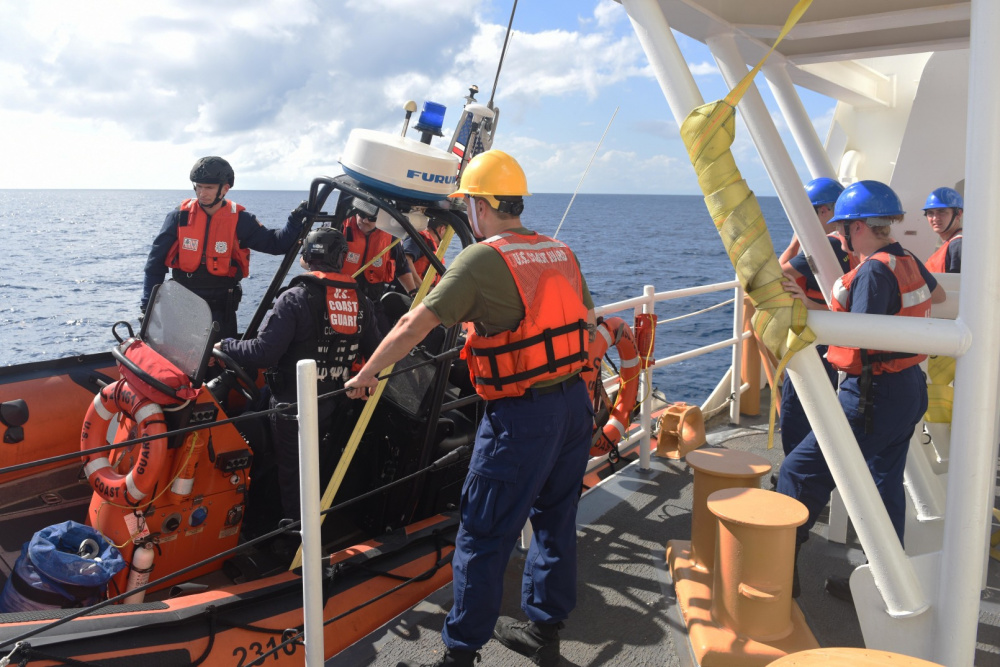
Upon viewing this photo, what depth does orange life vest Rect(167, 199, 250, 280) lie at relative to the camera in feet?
16.7

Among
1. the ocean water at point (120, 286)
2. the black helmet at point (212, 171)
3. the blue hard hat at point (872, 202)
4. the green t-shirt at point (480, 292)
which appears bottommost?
the ocean water at point (120, 286)

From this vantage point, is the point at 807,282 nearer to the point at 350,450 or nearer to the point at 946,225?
the point at 946,225

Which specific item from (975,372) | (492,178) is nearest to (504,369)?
(492,178)

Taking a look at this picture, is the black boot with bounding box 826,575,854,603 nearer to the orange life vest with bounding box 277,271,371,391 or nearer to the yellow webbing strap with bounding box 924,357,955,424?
the yellow webbing strap with bounding box 924,357,955,424

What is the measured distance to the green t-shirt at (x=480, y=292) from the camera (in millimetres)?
2262

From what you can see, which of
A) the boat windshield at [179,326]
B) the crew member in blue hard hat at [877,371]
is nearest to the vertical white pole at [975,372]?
the crew member in blue hard hat at [877,371]

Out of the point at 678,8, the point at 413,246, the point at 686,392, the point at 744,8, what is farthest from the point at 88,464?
the point at 686,392

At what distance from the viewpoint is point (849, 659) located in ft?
5.16

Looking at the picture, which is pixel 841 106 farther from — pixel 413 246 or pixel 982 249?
pixel 982 249

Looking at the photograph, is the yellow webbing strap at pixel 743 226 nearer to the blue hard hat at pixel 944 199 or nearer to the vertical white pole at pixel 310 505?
the vertical white pole at pixel 310 505

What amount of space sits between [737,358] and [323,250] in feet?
9.90

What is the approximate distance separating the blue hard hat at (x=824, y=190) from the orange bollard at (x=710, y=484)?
5.93ft

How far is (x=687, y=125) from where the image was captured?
2.12 meters

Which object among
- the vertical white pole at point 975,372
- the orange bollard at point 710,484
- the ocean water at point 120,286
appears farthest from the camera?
the ocean water at point 120,286
